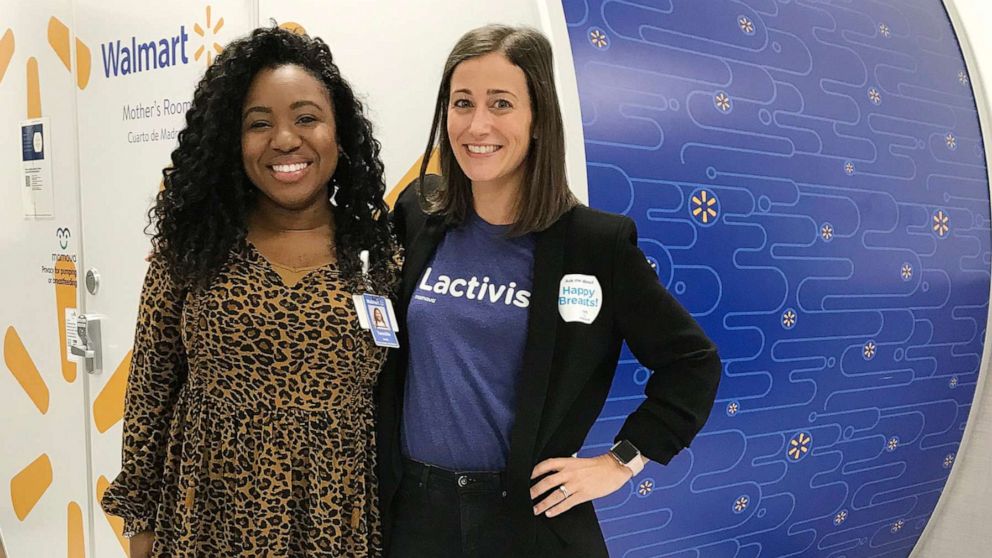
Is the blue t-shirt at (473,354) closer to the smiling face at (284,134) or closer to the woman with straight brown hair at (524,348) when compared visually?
the woman with straight brown hair at (524,348)

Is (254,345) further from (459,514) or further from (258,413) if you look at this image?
(459,514)

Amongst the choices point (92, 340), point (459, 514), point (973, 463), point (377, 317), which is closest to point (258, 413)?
point (377, 317)

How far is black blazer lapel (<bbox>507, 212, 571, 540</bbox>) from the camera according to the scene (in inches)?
56.3

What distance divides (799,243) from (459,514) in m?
1.20

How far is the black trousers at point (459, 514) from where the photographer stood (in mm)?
1442

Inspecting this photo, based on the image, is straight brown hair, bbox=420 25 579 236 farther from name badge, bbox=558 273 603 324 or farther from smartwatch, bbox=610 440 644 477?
smartwatch, bbox=610 440 644 477

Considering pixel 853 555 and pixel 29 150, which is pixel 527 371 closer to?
pixel 853 555

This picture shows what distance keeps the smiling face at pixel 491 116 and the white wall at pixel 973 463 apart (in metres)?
2.12

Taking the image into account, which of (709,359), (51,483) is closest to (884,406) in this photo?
(709,359)

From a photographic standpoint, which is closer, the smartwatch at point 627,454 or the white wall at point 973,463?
the smartwatch at point 627,454

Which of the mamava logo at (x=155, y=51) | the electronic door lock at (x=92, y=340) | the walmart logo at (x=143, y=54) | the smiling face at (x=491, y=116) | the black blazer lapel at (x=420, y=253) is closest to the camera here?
the smiling face at (x=491, y=116)

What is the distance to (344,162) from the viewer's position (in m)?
1.66

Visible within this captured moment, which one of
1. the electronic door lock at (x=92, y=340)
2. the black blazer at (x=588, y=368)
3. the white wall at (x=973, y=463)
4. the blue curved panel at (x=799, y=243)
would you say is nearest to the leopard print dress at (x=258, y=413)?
the black blazer at (x=588, y=368)

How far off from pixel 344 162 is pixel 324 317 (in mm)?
327
